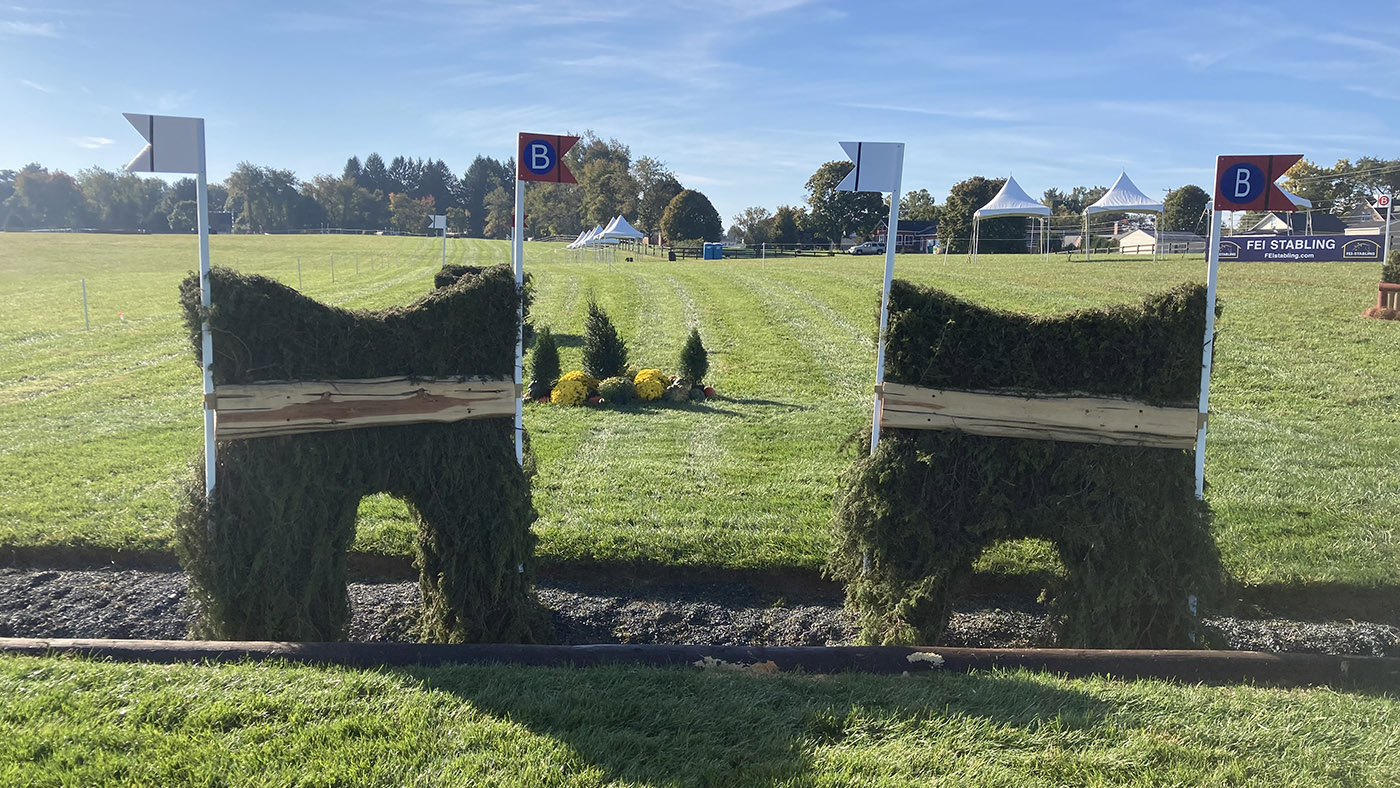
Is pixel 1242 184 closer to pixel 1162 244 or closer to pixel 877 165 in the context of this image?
pixel 877 165

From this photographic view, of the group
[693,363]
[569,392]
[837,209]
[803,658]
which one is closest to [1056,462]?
[803,658]

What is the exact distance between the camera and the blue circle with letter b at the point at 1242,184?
4.64 meters

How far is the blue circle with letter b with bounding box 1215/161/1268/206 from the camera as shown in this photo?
15.2 feet

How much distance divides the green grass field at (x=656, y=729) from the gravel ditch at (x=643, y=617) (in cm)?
121

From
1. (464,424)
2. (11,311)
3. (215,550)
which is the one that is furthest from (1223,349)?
(11,311)

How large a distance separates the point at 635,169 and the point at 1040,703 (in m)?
75.2

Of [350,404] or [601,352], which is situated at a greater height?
[350,404]

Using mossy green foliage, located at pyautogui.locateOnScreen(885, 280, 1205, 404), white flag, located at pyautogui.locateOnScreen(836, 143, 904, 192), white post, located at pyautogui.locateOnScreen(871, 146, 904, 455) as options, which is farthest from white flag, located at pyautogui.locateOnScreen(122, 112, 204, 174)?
mossy green foliage, located at pyautogui.locateOnScreen(885, 280, 1205, 404)

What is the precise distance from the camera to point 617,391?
11875mm

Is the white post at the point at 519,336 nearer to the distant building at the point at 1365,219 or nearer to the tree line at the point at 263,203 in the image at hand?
the distant building at the point at 1365,219

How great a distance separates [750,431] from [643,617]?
16.3 ft

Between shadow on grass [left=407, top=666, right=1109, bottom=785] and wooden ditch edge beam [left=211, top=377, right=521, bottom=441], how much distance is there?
54.0 inches

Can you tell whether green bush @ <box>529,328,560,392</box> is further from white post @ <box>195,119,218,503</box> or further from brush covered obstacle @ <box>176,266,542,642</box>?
white post @ <box>195,119,218,503</box>

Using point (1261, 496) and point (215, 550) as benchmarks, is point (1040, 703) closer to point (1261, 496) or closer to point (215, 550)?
point (215, 550)
